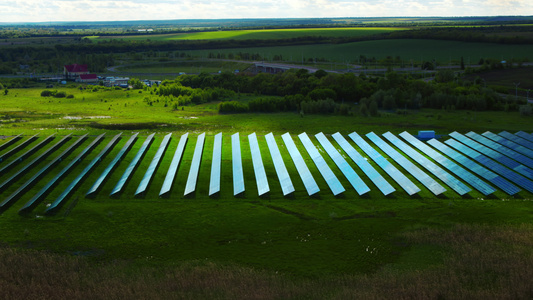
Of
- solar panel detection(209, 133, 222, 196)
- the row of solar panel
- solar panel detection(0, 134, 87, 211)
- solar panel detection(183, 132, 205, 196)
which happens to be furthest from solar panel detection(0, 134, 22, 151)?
solar panel detection(209, 133, 222, 196)

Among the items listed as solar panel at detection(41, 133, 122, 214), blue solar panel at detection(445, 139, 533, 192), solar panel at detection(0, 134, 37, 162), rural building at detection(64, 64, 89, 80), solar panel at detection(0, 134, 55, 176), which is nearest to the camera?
solar panel at detection(41, 133, 122, 214)

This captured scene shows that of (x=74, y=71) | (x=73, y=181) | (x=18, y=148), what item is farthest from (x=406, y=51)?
(x=73, y=181)

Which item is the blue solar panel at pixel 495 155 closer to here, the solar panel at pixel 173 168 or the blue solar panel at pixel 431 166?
the blue solar panel at pixel 431 166

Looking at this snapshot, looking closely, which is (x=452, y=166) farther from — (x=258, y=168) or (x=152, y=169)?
(x=152, y=169)

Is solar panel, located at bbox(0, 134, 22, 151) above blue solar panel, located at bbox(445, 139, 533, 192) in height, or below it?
above

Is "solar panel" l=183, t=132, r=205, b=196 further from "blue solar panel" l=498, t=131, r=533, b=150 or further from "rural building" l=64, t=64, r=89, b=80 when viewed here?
"rural building" l=64, t=64, r=89, b=80

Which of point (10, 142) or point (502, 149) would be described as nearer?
point (502, 149)

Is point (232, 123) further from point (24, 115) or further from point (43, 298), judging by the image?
point (43, 298)
